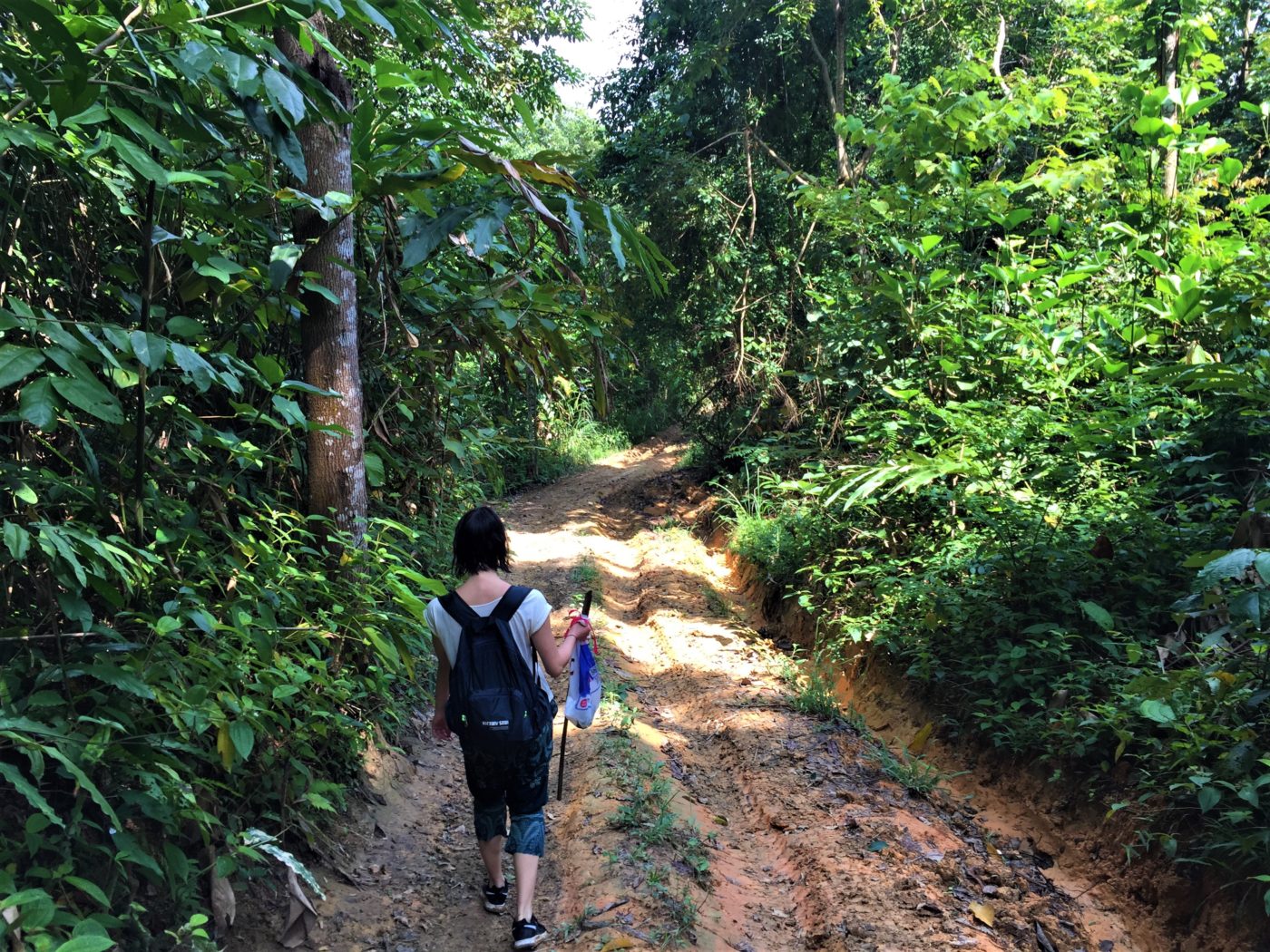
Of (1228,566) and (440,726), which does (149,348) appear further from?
(1228,566)

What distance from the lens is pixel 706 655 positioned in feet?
24.7

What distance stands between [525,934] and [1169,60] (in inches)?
317

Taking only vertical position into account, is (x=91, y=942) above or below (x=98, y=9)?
below

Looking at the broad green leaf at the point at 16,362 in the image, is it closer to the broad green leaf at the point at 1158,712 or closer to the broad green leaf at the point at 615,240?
the broad green leaf at the point at 615,240

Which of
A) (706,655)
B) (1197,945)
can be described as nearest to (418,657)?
(706,655)

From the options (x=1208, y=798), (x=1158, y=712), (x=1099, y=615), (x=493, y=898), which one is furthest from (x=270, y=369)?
(x=1099, y=615)

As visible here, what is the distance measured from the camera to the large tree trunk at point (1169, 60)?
21.0ft

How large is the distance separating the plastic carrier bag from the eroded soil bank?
2.64ft

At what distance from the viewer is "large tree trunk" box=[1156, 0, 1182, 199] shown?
21.0 ft

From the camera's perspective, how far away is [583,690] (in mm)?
3531

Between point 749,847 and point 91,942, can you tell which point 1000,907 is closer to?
point 749,847

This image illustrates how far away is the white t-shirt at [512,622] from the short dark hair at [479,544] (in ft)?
0.53

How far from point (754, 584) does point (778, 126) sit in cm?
761

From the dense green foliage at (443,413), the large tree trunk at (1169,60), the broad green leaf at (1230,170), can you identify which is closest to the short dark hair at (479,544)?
the dense green foliage at (443,413)
